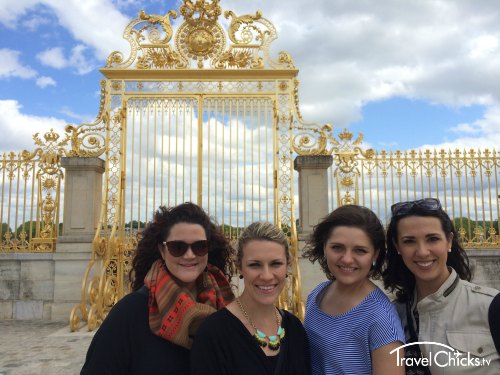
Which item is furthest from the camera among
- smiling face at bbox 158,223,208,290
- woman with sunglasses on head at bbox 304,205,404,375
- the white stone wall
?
the white stone wall

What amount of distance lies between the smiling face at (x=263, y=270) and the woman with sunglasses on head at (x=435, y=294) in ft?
2.05

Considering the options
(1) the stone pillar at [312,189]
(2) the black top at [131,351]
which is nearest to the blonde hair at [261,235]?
(2) the black top at [131,351]

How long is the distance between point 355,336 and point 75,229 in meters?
6.56

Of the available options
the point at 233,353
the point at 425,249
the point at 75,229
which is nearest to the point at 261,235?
the point at 233,353

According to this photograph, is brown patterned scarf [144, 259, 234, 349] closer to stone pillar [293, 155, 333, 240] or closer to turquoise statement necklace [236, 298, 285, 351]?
turquoise statement necklace [236, 298, 285, 351]

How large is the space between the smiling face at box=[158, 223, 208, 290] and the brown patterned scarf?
46 mm

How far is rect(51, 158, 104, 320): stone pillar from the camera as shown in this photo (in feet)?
23.0

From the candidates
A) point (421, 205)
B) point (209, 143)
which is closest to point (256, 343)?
point (421, 205)

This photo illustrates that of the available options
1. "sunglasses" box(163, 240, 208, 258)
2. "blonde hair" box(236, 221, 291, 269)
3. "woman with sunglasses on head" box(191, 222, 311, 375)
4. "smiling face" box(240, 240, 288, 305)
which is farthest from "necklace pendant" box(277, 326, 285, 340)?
"sunglasses" box(163, 240, 208, 258)

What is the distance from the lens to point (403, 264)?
2.07m

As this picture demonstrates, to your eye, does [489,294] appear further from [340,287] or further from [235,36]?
[235,36]

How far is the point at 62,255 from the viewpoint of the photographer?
702 centimetres

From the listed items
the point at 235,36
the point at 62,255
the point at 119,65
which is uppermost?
the point at 235,36

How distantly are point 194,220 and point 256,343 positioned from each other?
73cm
